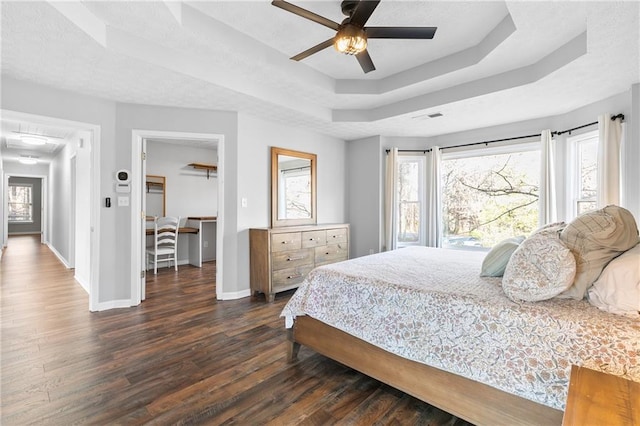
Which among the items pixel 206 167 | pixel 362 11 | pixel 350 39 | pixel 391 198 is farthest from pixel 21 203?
pixel 362 11

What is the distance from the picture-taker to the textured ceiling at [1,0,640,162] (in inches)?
83.1

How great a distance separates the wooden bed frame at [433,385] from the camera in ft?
4.66

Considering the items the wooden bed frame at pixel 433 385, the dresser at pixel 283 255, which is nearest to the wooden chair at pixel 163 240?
the dresser at pixel 283 255

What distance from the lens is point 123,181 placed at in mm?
3484

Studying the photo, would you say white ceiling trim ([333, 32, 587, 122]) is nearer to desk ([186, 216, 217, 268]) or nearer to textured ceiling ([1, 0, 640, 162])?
textured ceiling ([1, 0, 640, 162])

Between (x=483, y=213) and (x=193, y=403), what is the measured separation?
14.9 feet

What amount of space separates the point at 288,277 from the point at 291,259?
0.24 m

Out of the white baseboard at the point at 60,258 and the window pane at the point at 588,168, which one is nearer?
the window pane at the point at 588,168

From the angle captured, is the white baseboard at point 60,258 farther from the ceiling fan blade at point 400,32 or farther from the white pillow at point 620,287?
the white pillow at point 620,287

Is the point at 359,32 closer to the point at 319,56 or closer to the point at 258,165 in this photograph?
the point at 319,56

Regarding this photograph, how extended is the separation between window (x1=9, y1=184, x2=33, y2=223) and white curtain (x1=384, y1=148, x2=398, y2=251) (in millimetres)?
13567

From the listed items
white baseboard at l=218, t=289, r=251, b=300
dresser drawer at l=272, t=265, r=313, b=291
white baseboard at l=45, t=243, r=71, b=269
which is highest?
dresser drawer at l=272, t=265, r=313, b=291

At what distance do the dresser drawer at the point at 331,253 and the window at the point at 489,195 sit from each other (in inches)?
66.6

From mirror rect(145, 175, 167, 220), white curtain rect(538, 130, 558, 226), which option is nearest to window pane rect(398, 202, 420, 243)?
white curtain rect(538, 130, 558, 226)
